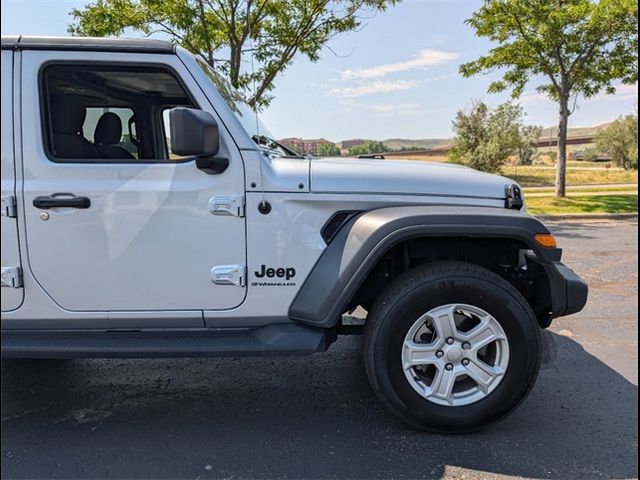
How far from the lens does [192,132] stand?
2.35 metres

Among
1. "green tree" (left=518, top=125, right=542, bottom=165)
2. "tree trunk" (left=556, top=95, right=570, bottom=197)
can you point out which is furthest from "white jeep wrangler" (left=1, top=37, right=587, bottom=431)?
"green tree" (left=518, top=125, right=542, bottom=165)

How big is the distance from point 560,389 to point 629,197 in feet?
47.1

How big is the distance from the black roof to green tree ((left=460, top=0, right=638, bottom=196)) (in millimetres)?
12017

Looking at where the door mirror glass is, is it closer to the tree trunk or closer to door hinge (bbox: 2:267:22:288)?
door hinge (bbox: 2:267:22:288)

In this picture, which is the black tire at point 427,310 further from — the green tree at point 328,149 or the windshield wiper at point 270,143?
the green tree at point 328,149

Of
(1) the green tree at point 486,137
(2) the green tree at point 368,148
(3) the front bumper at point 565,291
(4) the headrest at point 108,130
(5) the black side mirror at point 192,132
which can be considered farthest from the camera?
(1) the green tree at point 486,137

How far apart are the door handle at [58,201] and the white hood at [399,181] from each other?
1201 millimetres

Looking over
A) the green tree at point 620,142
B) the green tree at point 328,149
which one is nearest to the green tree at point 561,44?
the green tree at point 328,149

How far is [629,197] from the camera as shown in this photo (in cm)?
1493

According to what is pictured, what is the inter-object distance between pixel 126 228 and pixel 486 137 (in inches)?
770

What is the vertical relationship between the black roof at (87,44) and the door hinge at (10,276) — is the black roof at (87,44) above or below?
above

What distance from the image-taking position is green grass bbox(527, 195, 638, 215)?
12.8 metres

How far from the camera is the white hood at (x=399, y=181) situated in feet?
8.68

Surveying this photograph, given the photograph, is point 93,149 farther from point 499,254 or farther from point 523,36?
point 523,36
